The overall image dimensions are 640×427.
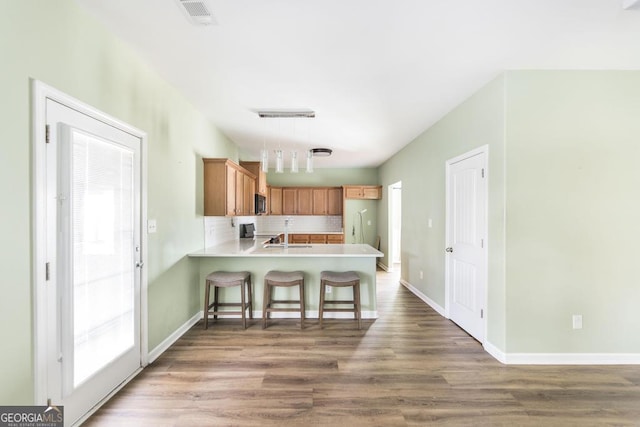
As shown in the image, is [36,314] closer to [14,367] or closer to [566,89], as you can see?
[14,367]

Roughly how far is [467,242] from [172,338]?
3450mm

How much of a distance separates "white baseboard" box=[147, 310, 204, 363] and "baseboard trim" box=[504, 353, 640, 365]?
329 centimetres

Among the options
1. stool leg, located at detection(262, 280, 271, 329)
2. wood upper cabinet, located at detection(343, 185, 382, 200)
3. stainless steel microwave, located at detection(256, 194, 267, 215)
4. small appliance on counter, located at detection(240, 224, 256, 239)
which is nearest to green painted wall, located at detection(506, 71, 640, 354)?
stool leg, located at detection(262, 280, 271, 329)

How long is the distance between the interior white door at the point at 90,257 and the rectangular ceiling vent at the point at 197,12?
956 mm

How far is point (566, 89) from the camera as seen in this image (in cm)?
252

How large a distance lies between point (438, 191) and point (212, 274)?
3257 mm

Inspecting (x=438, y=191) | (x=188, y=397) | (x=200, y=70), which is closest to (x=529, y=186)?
(x=438, y=191)

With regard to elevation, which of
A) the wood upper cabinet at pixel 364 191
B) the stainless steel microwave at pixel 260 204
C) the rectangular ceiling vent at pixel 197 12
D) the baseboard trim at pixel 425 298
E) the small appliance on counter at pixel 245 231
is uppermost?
the rectangular ceiling vent at pixel 197 12

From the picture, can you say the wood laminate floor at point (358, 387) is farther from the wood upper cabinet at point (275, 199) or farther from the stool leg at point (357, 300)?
the wood upper cabinet at point (275, 199)

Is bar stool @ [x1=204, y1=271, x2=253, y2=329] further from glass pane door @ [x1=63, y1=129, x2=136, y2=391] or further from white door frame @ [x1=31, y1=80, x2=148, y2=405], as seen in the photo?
white door frame @ [x1=31, y1=80, x2=148, y2=405]

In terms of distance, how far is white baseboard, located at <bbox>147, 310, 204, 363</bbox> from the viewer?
2.58 m

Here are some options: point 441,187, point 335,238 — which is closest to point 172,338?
point 441,187

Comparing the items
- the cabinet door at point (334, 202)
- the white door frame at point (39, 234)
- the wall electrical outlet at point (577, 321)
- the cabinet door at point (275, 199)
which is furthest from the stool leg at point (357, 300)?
the cabinet door at point (275, 199)

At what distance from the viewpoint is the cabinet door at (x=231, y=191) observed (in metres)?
3.91
